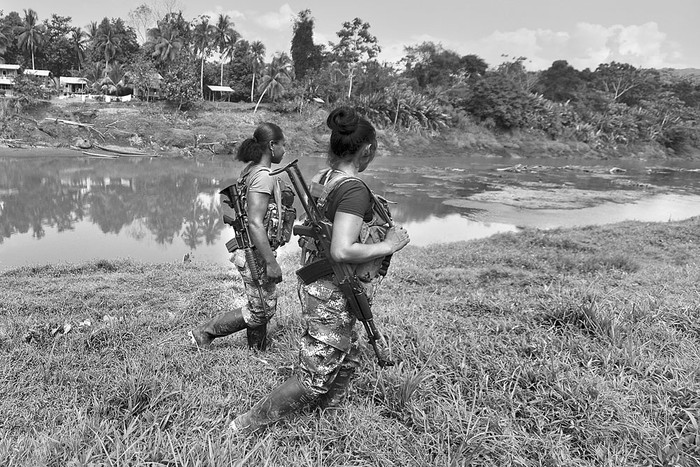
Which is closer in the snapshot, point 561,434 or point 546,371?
point 561,434

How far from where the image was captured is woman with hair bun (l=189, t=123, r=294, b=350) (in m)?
2.66

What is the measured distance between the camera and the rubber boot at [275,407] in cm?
197

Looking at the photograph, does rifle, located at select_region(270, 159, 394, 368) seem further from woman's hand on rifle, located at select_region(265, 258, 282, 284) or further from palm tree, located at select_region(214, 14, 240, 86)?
palm tree, located at select_region(214, 14, 240, 86)

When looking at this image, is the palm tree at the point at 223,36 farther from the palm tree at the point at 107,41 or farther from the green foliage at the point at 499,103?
the green foliage at the point at 499,103

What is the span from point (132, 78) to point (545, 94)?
4960 cm

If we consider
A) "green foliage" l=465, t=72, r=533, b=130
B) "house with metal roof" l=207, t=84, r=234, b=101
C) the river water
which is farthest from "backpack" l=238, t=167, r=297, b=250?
"green foliage" l=465, t=72, r=533, b=130

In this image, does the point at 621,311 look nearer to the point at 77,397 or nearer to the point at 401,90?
the point at 77,397

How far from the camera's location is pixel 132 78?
33.5 m

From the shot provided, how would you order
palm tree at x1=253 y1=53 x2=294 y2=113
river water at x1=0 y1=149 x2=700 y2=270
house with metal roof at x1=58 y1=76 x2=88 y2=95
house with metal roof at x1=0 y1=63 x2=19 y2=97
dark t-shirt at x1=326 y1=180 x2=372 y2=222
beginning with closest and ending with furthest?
1. dark t-shirt at x1=326 y1=180 x2=372 y2=222
2. river water at x1=0 y1=149 x2=700 y2=270
3. house with metal roof at x1=0 y1=63 x2=19 y2=97
4. palm tree at x1=253 y1=53 x2=294 y2=113
5. house with metal roof at x1=58 y1=76 x2=88 y2=95

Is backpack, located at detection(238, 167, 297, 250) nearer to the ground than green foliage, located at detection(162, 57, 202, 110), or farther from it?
nearer to the ground

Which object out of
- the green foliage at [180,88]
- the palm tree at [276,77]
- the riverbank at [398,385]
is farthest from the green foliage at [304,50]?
the riverbank at [398,385]

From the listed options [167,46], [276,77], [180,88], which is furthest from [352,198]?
[167,46]

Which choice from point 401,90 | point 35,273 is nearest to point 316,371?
point 35,273

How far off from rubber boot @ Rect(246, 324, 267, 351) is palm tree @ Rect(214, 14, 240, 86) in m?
41.6
